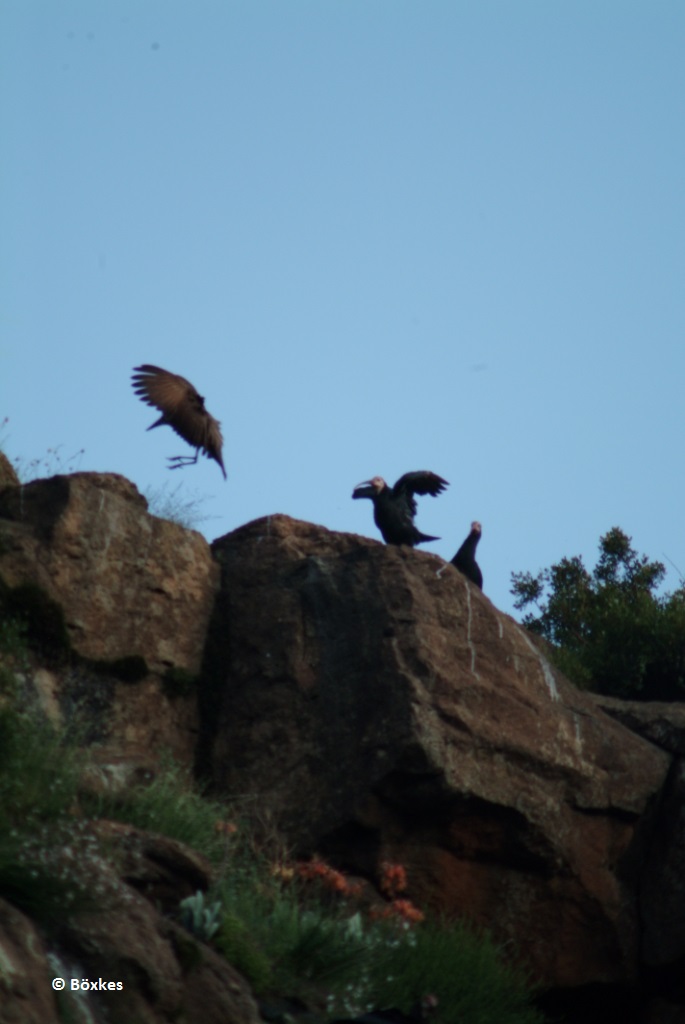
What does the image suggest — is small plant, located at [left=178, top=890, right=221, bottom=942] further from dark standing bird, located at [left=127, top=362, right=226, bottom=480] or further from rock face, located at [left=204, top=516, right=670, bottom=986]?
dark standing bird, located at [left=127, top=362, right=226, bottom=480]

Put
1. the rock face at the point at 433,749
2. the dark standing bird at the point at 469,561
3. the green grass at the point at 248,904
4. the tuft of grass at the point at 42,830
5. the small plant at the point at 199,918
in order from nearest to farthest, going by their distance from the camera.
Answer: the tuft of grass at the point at 42,830 < the green grass at the point at 248,904 < the small plant at the point at 199,918 < the rock face at the point at 433,749 < the dark standing bird at the point at 469,561

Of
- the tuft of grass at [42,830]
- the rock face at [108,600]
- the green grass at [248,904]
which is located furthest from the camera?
the rock face at [108,600]

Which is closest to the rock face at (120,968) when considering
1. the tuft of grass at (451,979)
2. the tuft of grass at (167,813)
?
the tuft of grass at (167,813)

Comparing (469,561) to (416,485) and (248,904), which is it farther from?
(248,904)

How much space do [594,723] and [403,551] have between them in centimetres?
222

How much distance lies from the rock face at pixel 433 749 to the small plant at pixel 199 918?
9.92 feet

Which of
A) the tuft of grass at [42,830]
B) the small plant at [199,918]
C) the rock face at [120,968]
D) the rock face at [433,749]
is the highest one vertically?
the rock face at [433,749]

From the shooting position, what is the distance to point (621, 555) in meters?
19.5

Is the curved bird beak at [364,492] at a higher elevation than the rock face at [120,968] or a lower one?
higher

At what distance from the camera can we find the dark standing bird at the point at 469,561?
15523 millimetres

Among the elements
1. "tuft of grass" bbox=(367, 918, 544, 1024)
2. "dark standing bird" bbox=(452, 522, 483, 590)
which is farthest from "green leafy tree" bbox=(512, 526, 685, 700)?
"tuft of grass" bbox=(367, 918, 544, 1024)

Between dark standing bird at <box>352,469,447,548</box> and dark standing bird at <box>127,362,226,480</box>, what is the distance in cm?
197

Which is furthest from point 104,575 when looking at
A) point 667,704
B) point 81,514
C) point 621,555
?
point 621,555

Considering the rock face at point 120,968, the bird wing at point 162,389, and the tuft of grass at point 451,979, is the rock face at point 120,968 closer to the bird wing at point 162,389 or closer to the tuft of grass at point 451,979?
the tuft of grass at point 451,979
